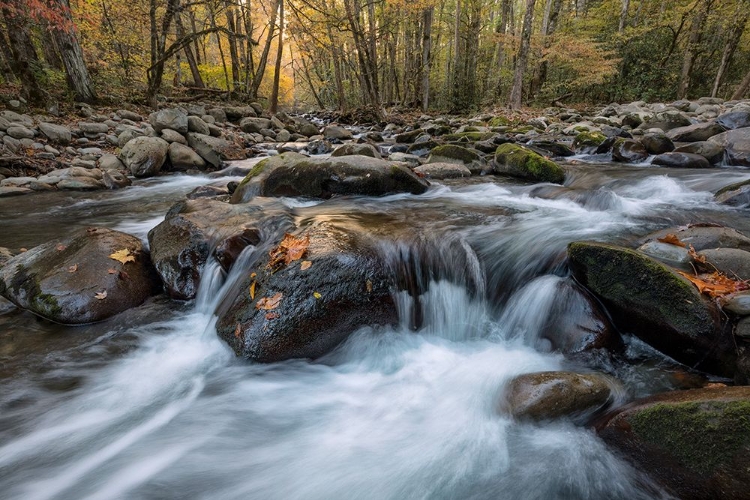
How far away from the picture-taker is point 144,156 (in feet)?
31.0

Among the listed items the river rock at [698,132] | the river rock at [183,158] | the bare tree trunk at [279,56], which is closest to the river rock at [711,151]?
the river rock at [698,132]

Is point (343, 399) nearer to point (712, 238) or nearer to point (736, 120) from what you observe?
point (712, 238)

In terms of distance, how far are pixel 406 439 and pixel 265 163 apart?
18.1 ft

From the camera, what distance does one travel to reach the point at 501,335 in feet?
11.6

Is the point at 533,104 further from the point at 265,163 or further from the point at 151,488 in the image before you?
the point at 151,488

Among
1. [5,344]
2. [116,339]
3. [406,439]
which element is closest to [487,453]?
[406,439]

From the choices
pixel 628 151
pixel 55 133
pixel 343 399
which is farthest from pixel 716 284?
pixel 55 133

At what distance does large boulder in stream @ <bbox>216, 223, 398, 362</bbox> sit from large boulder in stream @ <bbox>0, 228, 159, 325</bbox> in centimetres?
123

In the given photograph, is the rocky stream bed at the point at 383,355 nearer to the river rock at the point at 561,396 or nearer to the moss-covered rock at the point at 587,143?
the river rock at the point at 561,396

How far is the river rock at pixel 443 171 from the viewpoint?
26.6 ft

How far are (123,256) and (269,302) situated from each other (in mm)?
2096

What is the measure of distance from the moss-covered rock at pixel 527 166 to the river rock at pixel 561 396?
18.3 ft

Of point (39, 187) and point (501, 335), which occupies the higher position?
point (39, 187)

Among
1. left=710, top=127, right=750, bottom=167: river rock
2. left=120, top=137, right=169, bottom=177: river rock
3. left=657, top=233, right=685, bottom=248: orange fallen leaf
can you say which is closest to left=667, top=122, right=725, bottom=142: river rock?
left=710, top=127, right=750, bottom=167: river rock
